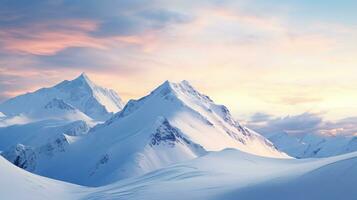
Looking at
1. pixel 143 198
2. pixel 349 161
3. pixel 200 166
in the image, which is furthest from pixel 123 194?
→ pixel 349 161

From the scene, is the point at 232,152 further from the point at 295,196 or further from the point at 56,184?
the point at 295,196

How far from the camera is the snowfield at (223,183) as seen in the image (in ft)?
175

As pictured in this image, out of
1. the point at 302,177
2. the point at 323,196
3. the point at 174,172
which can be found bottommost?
the point at 323,196

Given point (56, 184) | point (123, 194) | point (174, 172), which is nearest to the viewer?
point (123, 194)

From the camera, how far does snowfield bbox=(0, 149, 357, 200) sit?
175ft

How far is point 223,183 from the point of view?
7381 centimetres

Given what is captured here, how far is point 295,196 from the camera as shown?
54.5m

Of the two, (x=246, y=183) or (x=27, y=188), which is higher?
(x=27, y=188)

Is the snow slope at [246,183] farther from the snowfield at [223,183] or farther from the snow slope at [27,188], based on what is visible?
the snow slope at [27,188]

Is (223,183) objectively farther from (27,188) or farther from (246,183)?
(27,188)

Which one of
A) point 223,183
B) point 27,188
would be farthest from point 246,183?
point 27,188

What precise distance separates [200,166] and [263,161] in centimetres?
2200

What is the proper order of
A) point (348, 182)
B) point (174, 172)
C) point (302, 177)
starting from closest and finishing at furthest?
point (348, 182) → point (302, 177) → point (174, 172)

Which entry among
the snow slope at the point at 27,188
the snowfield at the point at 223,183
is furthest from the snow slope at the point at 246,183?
the snow slope at the point at 27,188
